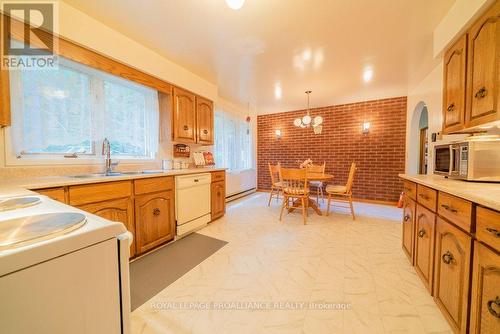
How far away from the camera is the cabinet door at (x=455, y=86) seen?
154 cm

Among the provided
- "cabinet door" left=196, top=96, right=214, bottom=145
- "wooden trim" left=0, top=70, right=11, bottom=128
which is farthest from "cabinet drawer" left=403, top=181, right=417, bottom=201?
"wooden trim" left=0, top=70, right=11, bottom=128

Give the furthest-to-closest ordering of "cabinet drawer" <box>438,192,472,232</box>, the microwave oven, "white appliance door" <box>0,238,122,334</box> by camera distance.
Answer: the microwave oven < "cabinet drawer" <box>438,192,472,232</box> < "white appliance door" <box>0,238,122,334</box>

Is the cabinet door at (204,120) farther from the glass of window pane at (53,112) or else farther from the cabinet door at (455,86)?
the cabinet door at (455,86)

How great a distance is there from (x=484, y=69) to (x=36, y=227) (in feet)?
8.02

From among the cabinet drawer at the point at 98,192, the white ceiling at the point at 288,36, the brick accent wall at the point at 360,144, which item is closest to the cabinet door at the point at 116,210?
the cabinet drawer at the point at 98,192

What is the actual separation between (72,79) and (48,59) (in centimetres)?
24

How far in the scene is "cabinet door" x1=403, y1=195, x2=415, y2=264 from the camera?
1696 millimetres

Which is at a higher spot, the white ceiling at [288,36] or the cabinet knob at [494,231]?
the white ceiling at [288,36]

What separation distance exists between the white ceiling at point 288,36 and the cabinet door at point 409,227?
1.62 m

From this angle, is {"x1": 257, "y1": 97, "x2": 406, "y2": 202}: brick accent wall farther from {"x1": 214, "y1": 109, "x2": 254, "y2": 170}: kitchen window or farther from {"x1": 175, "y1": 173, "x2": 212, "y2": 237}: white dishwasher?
{"x1": 175, "y1": 173, "x2": 212, "y2": 237}: white dishwasher

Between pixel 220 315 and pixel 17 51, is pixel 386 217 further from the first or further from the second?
pixel 17 51

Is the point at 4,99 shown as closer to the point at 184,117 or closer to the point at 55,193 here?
the point at 55,193

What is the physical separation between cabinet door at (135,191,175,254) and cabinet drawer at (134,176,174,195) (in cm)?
5

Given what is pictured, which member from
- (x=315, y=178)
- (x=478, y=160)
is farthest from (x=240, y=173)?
(x=478, y=160)
